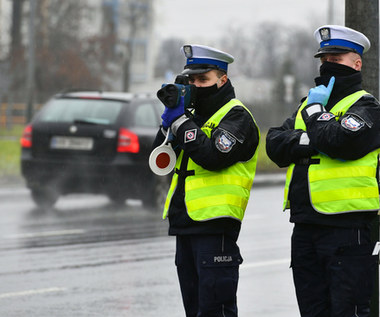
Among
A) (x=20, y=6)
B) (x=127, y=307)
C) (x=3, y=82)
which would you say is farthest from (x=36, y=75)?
(x=127, y=307)

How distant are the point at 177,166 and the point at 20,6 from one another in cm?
4787

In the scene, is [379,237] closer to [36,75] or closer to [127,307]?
[127,307]

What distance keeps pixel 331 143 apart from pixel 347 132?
0.09 metres

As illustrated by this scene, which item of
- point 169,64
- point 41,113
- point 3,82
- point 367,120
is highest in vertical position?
point 367,120

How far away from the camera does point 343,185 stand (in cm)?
484

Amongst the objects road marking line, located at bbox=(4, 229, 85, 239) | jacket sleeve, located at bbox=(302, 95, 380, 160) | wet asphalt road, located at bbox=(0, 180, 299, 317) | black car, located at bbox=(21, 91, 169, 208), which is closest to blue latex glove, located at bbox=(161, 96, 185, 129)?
jacket sleeve, located at bbox=(302, 95, 380, 160)

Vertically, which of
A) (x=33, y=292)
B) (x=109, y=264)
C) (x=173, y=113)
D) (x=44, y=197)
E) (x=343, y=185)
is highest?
(x=173, y=113)

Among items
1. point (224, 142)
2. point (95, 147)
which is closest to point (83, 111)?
point (95, 147)

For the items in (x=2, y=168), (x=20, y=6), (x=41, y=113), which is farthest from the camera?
(x=20, y=6)

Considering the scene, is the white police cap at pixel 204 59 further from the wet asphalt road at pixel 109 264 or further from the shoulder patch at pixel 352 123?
the wet asphalt road at pixel 109 264

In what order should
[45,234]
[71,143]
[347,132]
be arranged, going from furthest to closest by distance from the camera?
[71,143], [45,234], [347,132]

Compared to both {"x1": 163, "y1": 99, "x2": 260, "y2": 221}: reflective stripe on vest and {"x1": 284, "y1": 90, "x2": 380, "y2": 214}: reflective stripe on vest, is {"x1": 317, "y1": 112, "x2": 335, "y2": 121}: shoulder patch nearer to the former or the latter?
{"x1": 284, "y1": 90, "x2": 380, "y2": 214}: reflective stripe on vest

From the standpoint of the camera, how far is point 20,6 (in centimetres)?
5159

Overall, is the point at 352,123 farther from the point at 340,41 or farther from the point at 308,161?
the point at 340,41
